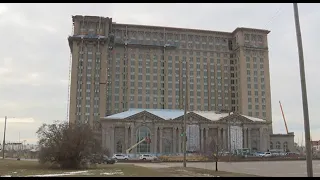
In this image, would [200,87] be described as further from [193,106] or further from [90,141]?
[90,141]

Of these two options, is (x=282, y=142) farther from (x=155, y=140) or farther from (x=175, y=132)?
(x=155, y=140)

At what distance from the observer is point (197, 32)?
19788 centimetres

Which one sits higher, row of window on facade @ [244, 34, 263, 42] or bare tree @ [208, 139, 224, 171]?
row of window on facade @ [244, 34, 263, 42]

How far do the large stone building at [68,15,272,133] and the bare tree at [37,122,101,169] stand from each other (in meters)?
118

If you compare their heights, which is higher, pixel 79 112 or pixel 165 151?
pixel 79 112

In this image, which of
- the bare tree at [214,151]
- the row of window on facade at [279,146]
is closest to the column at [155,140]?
the bare tree at [214,151]

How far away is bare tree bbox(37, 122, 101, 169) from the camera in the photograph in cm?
4947

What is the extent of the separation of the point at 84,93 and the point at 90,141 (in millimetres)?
122044

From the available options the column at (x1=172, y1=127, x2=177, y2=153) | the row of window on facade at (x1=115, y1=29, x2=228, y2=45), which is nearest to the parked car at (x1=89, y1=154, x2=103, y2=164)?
the column at (x1=172, y1=127, x2=177, y2=153)

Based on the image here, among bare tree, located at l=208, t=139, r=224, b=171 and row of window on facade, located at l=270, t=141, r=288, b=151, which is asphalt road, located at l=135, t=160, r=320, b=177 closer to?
bare tree, located at l=208, t=139, r=224, b=171

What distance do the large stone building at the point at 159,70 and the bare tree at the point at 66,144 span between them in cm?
11782

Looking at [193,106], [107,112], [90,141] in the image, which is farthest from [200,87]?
[90,141]

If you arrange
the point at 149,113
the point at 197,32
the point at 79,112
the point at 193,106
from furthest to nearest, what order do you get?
the point at 197,32
the point at 193,106
the point at 79,112
the point at 149,113

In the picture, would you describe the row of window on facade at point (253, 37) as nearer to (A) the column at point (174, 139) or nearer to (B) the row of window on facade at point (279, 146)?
(B) the row of window on facade at point (279, 146)
